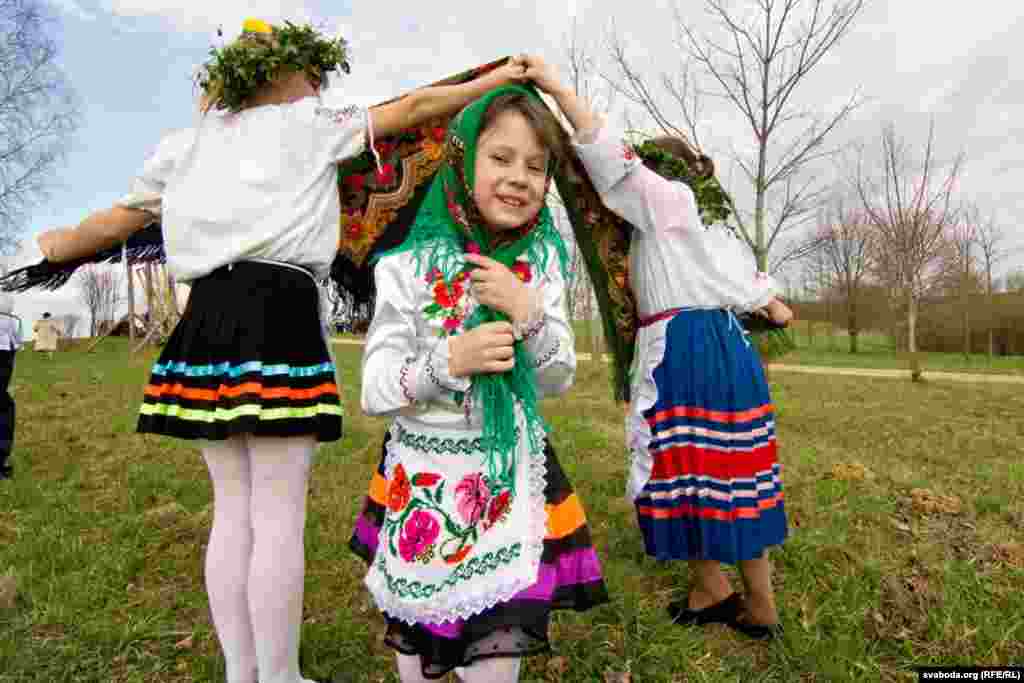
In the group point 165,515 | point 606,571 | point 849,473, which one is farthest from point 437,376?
point 849,473

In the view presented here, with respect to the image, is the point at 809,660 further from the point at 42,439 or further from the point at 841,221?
the point at 841,221

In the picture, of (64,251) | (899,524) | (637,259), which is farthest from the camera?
(899,524)

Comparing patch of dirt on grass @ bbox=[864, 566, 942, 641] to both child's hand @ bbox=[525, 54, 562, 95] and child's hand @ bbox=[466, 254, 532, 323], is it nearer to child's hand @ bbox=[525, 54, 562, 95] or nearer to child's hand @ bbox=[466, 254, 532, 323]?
child's hand @ bbox=[466, 254, 532, 323]

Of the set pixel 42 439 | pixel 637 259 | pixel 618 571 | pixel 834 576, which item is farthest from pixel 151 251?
pixel 42 439

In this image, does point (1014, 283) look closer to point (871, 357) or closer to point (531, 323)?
point (871, 357)

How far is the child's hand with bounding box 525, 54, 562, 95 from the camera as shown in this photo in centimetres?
166

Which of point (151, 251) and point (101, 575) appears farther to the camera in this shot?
point (101, 575)

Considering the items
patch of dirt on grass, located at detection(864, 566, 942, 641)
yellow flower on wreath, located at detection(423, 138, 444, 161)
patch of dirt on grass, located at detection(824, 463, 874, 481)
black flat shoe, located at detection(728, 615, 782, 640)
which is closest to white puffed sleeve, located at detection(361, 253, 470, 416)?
yellow flower on wreath, located at detection(423, 138, 444, 161)

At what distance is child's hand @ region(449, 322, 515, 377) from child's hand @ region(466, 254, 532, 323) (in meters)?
0.05

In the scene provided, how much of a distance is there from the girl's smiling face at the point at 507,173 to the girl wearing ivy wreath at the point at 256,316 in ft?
1.11

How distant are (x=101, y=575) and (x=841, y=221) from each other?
16100mm

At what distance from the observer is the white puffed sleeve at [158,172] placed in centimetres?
175

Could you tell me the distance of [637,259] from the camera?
7.79 feet

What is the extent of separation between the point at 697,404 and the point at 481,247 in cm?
→ 124
